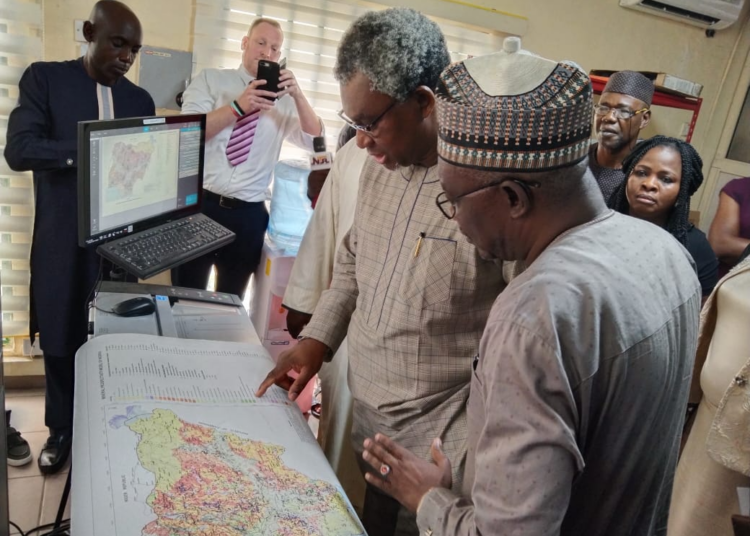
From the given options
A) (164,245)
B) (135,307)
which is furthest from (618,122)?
(135,307)

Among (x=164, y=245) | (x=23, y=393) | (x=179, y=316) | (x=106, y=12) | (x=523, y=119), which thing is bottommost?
(x=23, y=393)

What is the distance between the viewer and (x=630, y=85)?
2.48m

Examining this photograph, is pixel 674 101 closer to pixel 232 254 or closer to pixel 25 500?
pixel 232 254

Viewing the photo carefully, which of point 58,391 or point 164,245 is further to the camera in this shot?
point 58,391

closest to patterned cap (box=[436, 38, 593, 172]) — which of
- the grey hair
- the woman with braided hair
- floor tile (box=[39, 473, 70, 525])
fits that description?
the grey hair

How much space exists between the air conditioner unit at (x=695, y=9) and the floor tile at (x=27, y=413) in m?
3.69

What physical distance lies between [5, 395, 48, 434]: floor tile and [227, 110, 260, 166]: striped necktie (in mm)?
1398

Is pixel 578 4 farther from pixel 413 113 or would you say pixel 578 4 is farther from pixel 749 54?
pixel 413 113

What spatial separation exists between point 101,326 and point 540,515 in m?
1.06

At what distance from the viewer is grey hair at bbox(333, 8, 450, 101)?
3.52ft

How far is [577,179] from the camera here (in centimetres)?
72

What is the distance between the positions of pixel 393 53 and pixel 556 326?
2.19 feet

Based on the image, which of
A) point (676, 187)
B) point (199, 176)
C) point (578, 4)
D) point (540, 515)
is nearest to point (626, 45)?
point (578, 4)

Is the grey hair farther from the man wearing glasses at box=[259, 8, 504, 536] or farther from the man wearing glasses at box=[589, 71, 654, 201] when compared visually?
the man wearing glasses at box=[589, 71, 654, 201]
